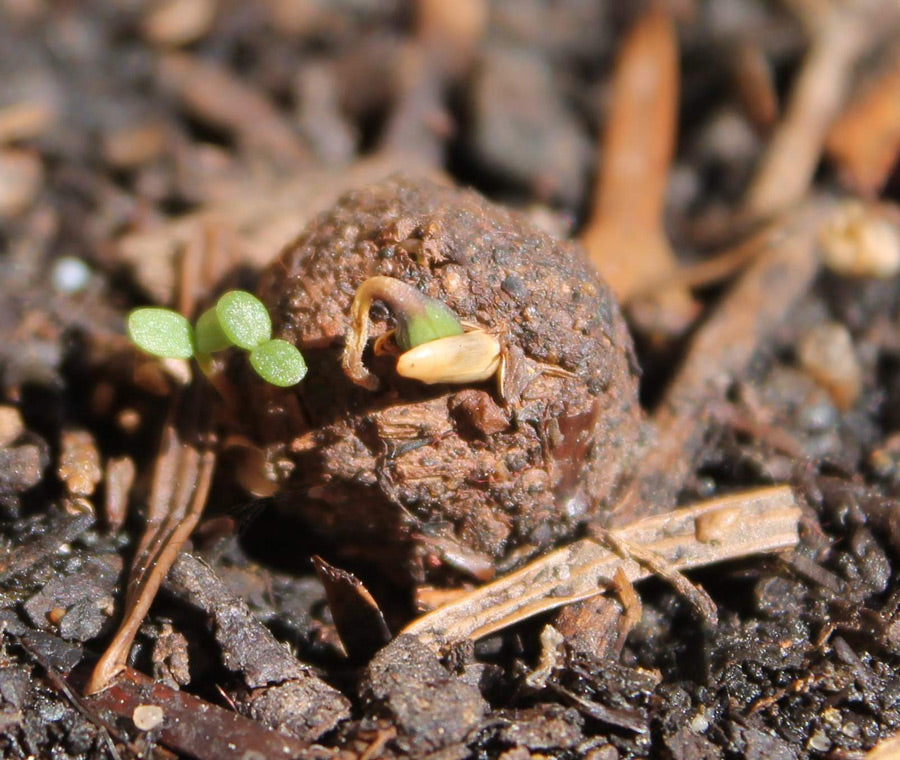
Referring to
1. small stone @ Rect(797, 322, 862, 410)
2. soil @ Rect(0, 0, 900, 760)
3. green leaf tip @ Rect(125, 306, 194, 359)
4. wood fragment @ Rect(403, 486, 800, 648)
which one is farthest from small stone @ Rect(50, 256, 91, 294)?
small stone @ Rect(797, 322, 862, 410)

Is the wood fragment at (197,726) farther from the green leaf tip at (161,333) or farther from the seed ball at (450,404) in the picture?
the green leaf tip at (161,333)

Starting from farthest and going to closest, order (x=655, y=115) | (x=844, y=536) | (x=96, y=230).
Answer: (x=655, y=115) < (x=96, y=230) < (x=844, y=536)

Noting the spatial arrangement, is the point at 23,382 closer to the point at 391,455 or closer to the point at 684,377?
the point at 391,455

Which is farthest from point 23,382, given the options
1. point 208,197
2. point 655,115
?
point 655,115

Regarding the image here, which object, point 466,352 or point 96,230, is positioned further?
point 96,230

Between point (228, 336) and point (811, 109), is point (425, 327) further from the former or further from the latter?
point (811, 109)

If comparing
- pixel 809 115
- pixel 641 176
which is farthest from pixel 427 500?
pixel 809 115
